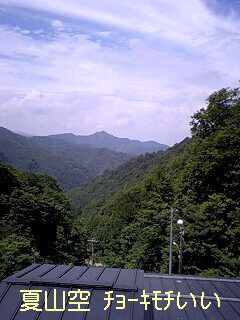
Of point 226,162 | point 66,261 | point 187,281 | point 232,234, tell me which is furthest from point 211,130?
point 66,261

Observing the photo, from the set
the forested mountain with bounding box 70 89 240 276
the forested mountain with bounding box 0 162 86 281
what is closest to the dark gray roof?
the forested mountain with bounding box 70 89 240 276

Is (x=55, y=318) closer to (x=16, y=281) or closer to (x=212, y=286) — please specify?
(x=16, y=281)

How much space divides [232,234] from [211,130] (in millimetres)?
10523

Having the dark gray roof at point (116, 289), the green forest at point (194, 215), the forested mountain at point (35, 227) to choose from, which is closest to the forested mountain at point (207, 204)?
the green forest at point (194, 215)

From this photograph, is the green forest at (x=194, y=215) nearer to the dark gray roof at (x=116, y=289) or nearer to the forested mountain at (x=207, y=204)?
the forested mountain at (x=207, y=204)

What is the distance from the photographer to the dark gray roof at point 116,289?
7.04 m

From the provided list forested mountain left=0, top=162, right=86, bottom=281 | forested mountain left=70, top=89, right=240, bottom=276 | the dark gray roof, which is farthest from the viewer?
forested mountain left=0, top=162, right=86, bottom=281

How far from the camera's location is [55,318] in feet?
22.7

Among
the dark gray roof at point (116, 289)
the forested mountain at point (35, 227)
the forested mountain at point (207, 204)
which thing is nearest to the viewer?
the dark gray roof at point (116, 289)

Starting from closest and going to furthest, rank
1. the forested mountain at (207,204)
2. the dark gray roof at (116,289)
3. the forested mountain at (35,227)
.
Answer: the dark gray roof at (116,289) < the forested mountain at (207,204) < the forested mountain at (35,227)

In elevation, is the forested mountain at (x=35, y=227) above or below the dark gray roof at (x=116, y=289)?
below

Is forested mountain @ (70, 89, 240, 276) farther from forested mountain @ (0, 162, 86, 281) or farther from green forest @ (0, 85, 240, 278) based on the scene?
forested mountain @ (0, 162, 86, 281)

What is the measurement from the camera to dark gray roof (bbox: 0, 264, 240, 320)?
277 inches

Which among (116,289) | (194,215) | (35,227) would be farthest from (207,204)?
(35,227)
